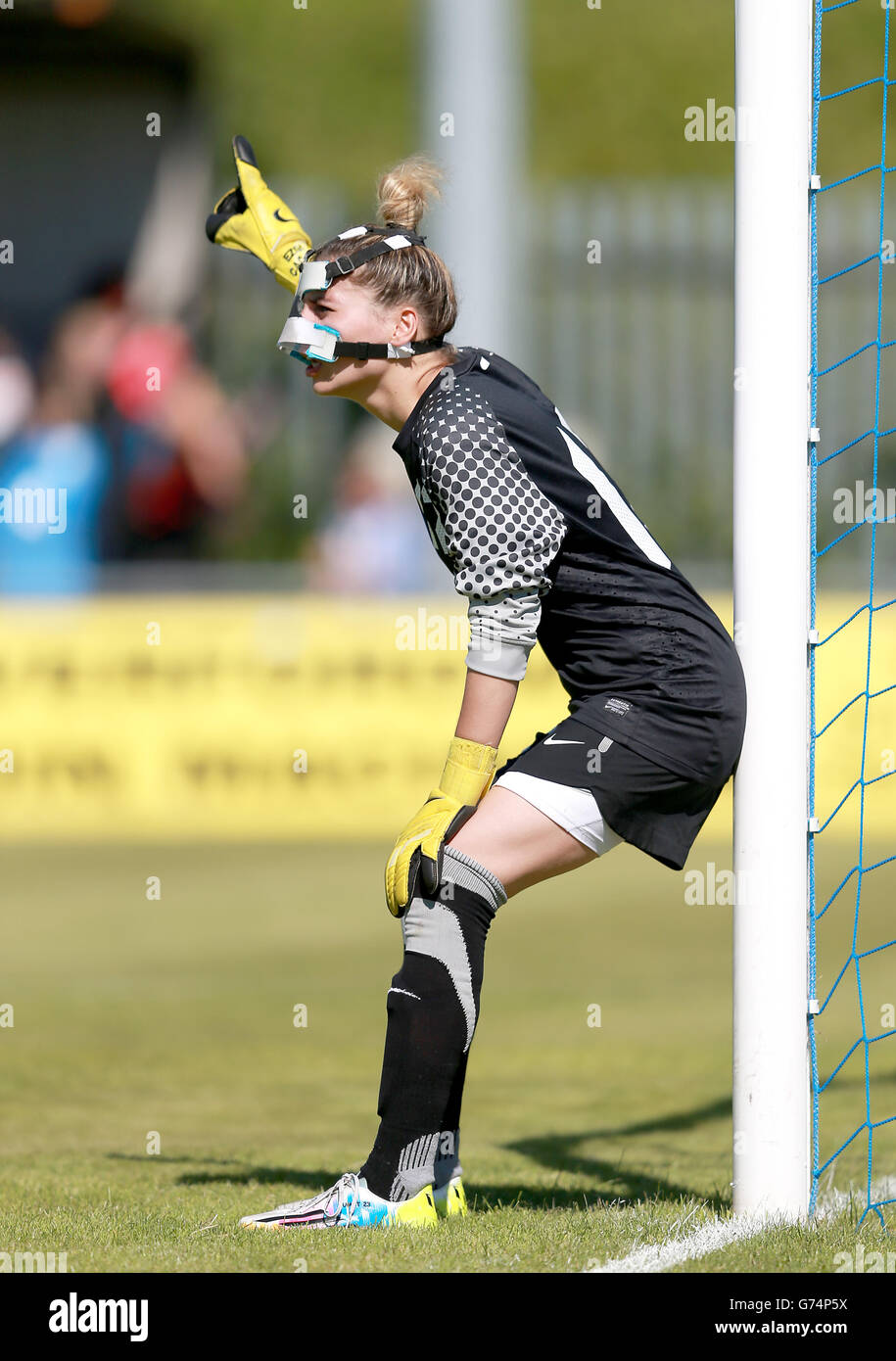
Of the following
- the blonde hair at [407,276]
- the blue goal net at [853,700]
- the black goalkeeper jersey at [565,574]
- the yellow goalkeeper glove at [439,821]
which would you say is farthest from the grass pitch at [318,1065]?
the blonde hair at [407,276]

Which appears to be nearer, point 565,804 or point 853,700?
point 565,804

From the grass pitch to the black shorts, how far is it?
2.73 feet

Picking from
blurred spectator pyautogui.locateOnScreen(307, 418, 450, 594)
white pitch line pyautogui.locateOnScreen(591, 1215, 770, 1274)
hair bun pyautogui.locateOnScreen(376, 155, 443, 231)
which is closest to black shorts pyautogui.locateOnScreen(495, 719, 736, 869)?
white pitch line pyautogui.locateOnScreen(591, 1215, 770, 1274)

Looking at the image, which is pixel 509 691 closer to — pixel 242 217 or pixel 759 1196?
pixel 759 1196

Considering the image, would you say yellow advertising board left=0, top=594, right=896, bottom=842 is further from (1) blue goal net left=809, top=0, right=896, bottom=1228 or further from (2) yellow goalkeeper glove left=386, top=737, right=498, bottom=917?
(2) yellow goalkeeper glove left=386, top=737, right=498, bottom=917

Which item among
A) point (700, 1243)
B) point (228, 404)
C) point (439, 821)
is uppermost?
point (228, 404)

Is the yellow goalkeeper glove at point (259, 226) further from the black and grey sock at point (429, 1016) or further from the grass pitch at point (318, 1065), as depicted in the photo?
the grass pitch at point (318, 1065)

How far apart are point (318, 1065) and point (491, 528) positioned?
3112 mm

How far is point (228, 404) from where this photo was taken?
14602 millimetres

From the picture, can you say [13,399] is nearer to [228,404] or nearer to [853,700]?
[228,404]

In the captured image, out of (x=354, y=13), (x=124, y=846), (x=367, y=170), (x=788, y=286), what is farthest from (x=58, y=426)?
(x=354, y=13)

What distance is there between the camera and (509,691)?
4254 mm

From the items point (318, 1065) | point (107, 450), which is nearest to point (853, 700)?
point (318, 1065)
